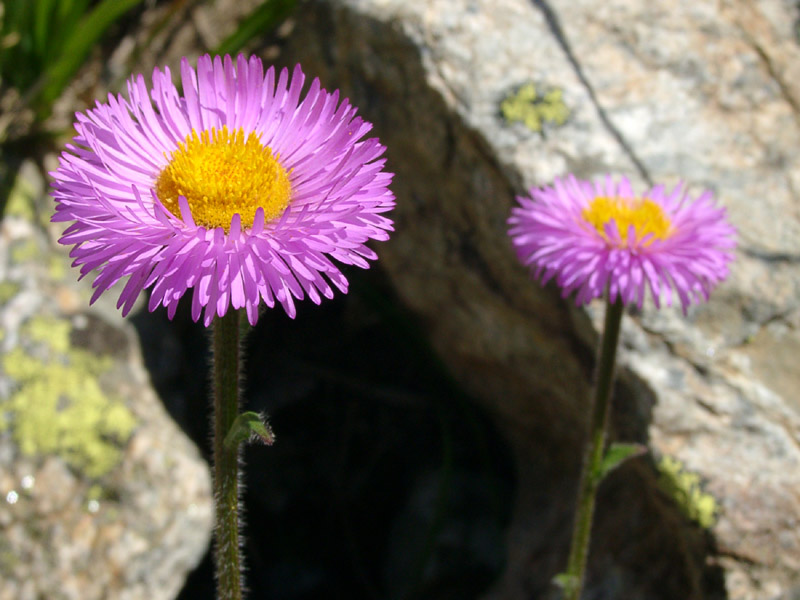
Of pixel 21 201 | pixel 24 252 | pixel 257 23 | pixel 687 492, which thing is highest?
pixel 257 23

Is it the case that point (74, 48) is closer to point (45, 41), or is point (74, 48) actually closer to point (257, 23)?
point (45, 41)

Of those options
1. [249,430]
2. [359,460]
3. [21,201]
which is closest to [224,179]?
[249,430]

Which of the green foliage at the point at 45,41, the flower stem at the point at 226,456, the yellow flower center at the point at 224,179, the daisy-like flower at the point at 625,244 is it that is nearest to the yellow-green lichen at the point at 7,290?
the green foliage at the point at 45,41

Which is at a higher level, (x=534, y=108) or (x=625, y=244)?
(x=534, y=108)

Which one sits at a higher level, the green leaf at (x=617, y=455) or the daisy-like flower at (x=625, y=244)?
the daisy-like flower at (x=625, y=244)

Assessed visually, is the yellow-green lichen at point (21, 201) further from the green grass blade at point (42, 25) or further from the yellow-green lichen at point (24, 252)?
the green grass blade at point (42, 25)

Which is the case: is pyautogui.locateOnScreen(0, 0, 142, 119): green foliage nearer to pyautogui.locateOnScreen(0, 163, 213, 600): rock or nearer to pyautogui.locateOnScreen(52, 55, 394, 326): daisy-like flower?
pyautogui.locateOnScreen(0, 163, 213, 600): rock
